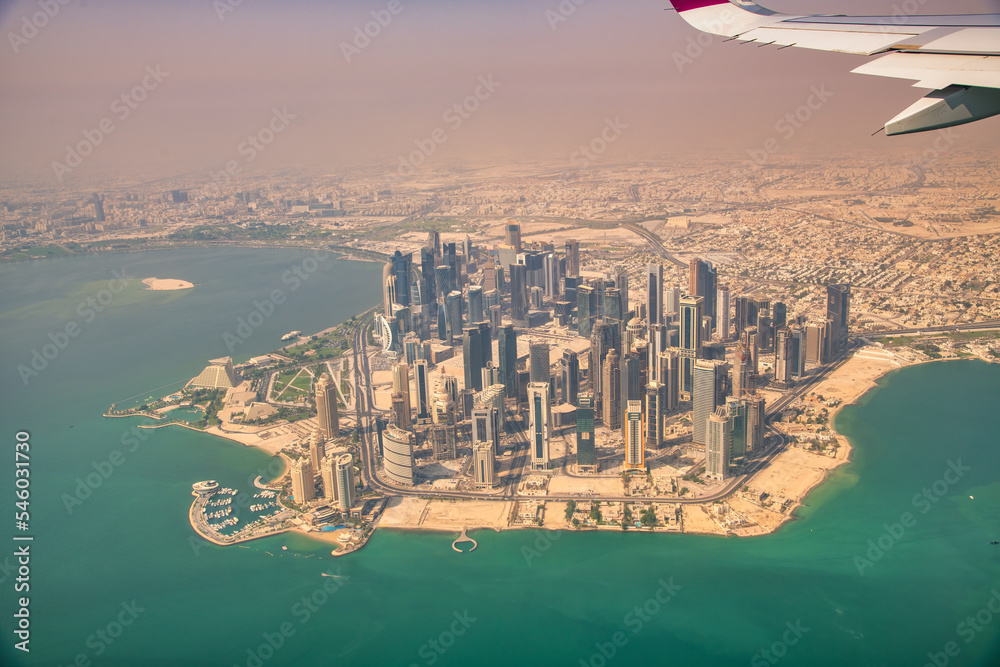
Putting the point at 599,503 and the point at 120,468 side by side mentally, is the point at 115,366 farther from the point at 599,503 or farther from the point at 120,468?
the point at 599,503

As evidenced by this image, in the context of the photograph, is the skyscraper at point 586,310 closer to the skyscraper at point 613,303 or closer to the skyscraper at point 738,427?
the skyscraper at point 613,303

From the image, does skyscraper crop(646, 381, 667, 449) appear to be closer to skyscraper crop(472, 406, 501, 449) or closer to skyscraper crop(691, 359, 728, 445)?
skyscraper crop(691, 359, 728, 445)

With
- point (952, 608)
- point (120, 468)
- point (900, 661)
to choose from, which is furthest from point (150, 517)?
point (952, 608)

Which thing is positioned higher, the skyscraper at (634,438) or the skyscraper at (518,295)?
the skyscraper at (518,295)

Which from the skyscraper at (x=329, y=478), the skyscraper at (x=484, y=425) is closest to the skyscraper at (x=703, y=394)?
the skyscraper at (x=484, y=425)

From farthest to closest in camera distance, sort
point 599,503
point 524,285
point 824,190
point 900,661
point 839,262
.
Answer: point 824,190 < point 839,262 < point 524,285 < point 599,503 < point 900,661

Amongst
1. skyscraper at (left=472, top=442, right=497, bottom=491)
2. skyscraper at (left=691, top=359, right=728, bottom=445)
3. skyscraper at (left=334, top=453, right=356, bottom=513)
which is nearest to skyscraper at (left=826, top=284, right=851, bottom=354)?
skyscraper at (left=691, top=359, right=728, bottom=445)
